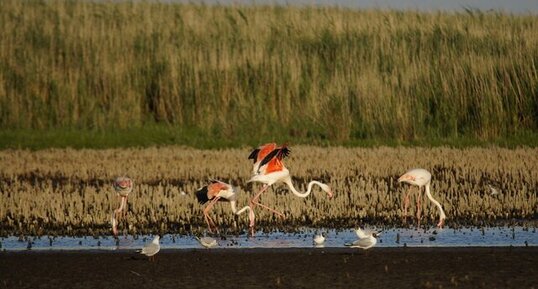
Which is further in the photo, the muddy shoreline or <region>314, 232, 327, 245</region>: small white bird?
<region>314, 232, 327, 245</region>: small white bird

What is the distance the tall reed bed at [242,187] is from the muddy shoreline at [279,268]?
1.66 metres

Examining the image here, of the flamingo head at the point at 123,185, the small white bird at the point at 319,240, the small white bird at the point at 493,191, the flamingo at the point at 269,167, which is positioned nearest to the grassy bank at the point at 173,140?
the small white bird at the point at 493,191

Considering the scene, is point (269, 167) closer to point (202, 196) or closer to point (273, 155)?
point (273, 155)

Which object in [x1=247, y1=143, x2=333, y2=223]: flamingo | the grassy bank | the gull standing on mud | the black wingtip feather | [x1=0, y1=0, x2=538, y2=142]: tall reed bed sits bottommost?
the gull standing on mud

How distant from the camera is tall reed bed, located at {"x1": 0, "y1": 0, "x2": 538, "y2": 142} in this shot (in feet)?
A: 65.1

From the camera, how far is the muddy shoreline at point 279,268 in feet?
25.0

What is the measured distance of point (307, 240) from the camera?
9.91m

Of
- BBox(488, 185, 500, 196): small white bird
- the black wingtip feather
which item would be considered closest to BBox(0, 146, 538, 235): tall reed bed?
BBox(488, 185, 500, 196): small white bird

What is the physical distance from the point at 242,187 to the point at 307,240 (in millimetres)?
4508

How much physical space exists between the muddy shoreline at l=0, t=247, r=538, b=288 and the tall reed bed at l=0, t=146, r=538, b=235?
1.66 meters

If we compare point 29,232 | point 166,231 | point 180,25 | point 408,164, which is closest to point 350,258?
A: point 166,231

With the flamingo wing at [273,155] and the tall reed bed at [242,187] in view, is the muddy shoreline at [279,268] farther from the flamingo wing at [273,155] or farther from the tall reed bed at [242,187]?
the flamingo wing at [273,155]

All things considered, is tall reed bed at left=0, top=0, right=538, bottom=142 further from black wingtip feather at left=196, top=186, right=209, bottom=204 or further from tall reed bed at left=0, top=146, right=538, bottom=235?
black wingtip feather at left=196, top=186, right=209, bottom=204

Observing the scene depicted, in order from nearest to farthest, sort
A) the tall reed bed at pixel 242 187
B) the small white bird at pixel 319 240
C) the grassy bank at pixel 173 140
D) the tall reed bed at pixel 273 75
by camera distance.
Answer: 1. the small white bird at pixel 319 240
2. the tall reed bed at pixel 242 187
3. the grassy bank at pixel 173 140
4. the tall reed bed at pixel 273 75
